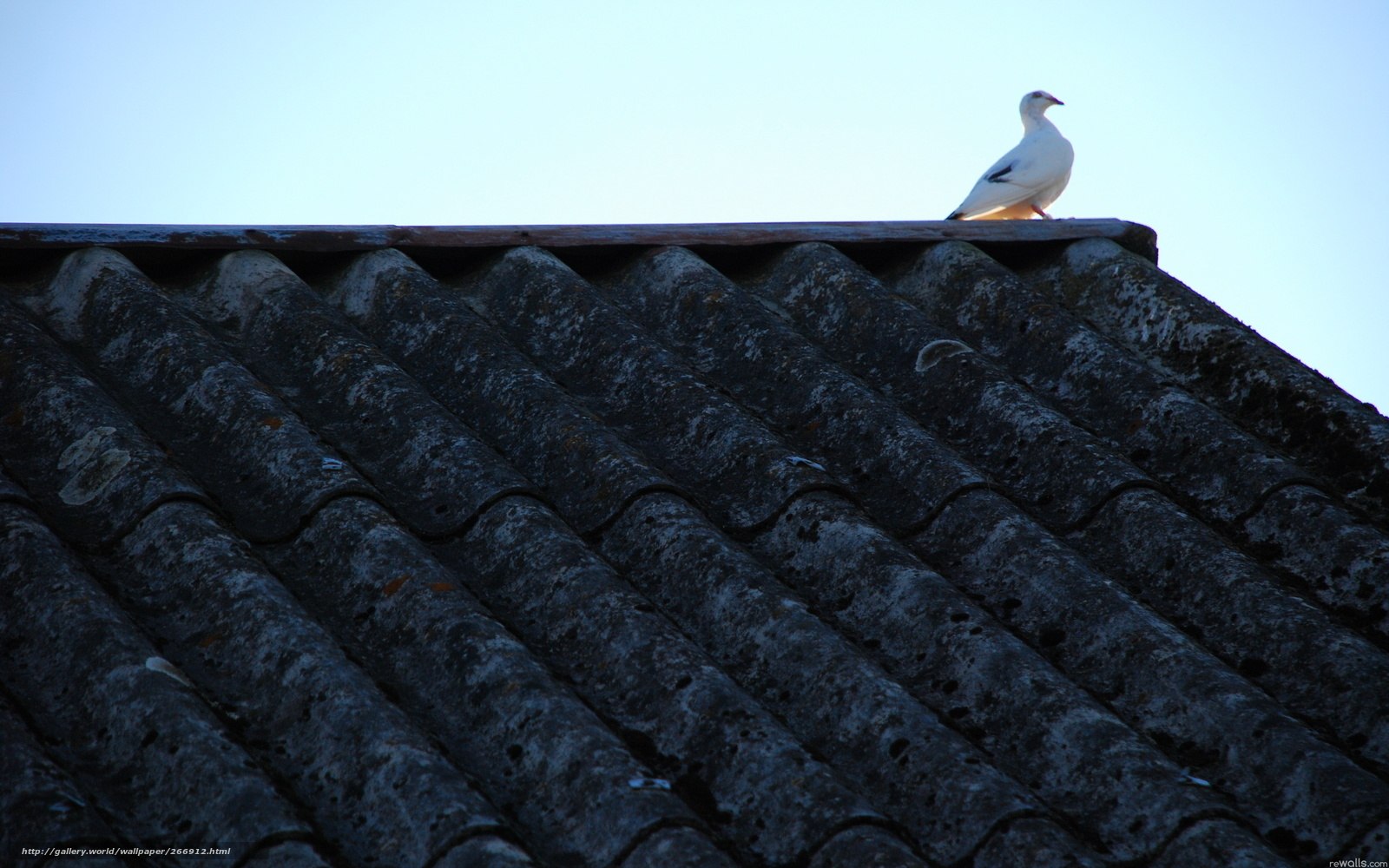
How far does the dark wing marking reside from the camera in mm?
6762

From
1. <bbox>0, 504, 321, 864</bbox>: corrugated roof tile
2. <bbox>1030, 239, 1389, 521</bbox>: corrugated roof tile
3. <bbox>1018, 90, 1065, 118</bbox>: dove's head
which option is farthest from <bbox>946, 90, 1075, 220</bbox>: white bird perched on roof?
<bbox>0, 504, 321, 864</bbox>: corrugated roof tile

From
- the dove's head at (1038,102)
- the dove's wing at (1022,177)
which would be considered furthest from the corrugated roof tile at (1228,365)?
the dove's head at (1038,102)

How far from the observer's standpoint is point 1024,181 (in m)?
6.75

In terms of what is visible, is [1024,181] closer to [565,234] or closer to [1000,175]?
[1000,175]

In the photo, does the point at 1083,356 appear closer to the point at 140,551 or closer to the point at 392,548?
the point at 392,548

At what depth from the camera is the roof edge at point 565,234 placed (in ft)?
11.7

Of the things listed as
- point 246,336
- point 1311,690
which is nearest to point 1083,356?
point 1311,690

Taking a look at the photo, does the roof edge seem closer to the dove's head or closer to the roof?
the roof

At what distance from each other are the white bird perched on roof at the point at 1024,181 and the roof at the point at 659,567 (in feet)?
9.72

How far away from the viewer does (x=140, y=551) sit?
2.41 m

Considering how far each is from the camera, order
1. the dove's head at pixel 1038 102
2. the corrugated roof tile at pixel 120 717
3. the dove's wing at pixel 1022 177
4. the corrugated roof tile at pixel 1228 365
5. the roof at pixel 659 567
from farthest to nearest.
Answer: the dove's head at pixel 1038 102 → the dove's wing at pixel 1022 177 → the corrugated roof tile at pixel 1228 365 → the roof at pixel 659 567 → the corrugated roof tile at pixel 120 717

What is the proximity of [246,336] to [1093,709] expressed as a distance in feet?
7.25

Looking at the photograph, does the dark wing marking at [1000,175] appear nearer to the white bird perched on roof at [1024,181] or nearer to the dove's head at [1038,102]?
the white bird perched on roof at [1024,181]

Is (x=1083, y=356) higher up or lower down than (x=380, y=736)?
higher up
